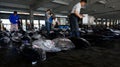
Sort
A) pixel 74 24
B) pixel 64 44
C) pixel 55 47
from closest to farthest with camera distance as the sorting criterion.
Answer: pixel 55 47 → pixel 64 44 → pixel 74 24

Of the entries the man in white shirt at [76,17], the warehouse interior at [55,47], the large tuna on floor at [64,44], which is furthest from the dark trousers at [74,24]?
the large tuna on floor at [64,44]

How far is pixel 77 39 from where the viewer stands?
3.38m

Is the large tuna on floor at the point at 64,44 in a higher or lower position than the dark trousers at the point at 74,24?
lower

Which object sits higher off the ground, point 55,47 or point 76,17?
point 76,17

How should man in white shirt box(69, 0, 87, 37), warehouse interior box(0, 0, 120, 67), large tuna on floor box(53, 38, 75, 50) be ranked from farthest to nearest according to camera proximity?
man in white shirt box(69, 0, 87, 37) < large tuna on floor box(53, 38, 75, 50) < warehouse interior box(0, 0, 120, 67)

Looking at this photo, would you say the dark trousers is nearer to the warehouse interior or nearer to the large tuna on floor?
the warehouse interior

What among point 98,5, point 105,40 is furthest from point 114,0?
point 105,40

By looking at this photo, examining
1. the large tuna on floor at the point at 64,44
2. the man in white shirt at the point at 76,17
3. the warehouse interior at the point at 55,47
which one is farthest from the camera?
the man in white shirt at the point at 76,17

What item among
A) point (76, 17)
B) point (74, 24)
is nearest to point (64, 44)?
point (74, 24)

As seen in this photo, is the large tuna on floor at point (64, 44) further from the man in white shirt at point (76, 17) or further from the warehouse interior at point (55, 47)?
the man in white shirt at point (76, 17)

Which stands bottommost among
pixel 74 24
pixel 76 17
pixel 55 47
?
pixel 55 47

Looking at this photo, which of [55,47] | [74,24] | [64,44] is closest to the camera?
[55,47]

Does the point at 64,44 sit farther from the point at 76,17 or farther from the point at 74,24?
the point at 76,17

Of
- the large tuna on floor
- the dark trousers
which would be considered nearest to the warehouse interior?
the large tuna on floor
